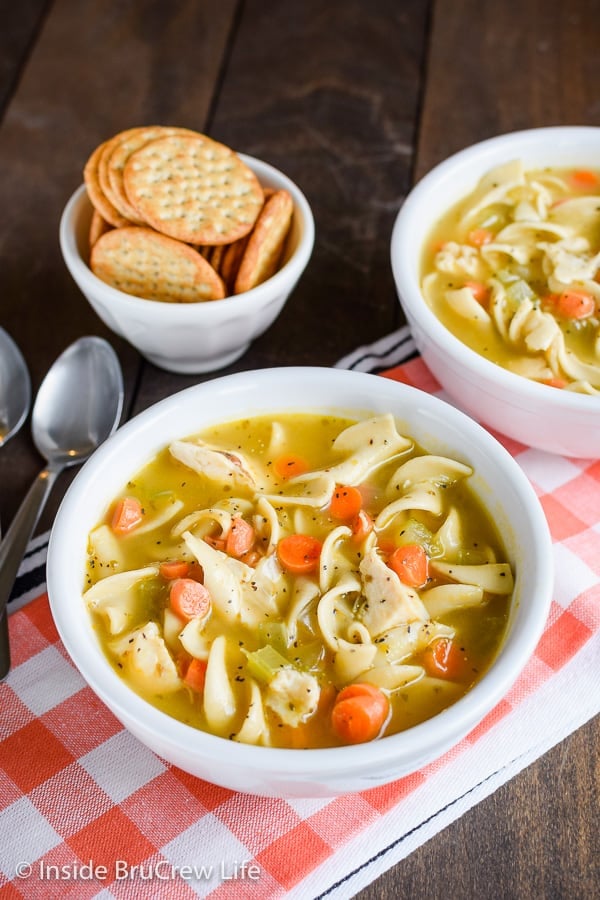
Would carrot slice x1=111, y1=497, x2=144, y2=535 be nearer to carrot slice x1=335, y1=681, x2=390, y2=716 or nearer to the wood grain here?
carrot slice x1=335, y1=681, x2=390, y2=716

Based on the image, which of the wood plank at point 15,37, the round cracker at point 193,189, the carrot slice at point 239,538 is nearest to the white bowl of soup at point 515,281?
the round cracker at point 193,189

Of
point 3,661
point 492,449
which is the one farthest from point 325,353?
point 3,661

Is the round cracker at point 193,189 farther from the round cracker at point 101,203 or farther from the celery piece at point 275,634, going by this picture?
the celery piece at point 275,634

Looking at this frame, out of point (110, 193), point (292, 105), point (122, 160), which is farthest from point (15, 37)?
point (110, 193)

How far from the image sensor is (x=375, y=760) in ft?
7.27

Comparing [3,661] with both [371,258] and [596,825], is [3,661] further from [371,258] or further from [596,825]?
[371,258]

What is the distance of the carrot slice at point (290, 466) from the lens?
305 cm

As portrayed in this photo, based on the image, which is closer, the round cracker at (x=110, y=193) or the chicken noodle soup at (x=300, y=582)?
the chicken noodle soup at (x=300, y=582)

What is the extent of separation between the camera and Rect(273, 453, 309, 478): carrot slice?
10.00 feet

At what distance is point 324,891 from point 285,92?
3.93 meters

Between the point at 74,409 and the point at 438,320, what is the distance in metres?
1.34

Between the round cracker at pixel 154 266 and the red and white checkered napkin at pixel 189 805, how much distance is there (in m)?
1.31

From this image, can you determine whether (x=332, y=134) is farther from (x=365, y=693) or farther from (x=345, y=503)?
(x=365, y=693)

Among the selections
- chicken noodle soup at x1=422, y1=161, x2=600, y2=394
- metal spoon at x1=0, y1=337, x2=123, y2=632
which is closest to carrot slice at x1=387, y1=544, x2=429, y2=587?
chicken noodle soup at x1=422, y1=161, x2=600, y2=394
